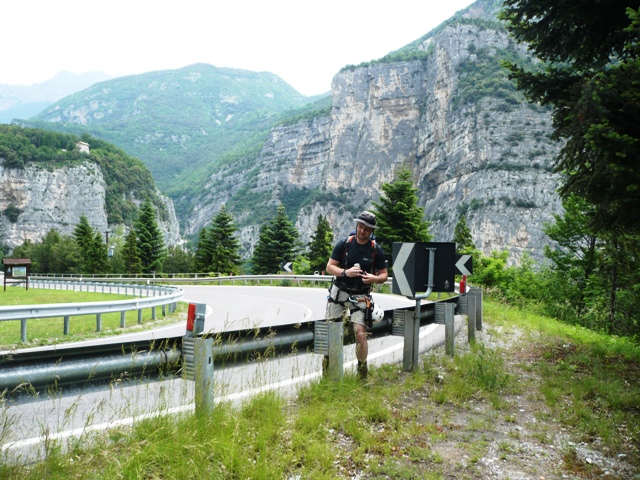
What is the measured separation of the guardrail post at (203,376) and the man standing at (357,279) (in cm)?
192

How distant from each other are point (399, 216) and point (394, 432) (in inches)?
1331

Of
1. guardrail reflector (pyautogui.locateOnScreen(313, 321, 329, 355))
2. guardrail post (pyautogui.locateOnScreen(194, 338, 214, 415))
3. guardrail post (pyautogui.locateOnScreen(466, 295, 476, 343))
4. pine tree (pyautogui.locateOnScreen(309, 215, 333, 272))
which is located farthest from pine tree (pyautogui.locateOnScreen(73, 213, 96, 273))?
guardrail post (pyautogui.locateOnScreen(194, 338, 214, 415))

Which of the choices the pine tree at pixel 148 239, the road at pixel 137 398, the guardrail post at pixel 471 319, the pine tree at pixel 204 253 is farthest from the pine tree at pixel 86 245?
the guardrail post at pixel 471 319

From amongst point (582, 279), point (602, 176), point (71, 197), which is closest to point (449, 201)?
point (71, 197)

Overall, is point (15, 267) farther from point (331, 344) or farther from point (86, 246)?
point (86, 246)

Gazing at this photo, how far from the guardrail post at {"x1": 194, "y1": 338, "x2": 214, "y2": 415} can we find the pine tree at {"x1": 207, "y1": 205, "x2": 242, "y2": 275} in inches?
2123

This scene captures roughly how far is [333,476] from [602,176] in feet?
14.0

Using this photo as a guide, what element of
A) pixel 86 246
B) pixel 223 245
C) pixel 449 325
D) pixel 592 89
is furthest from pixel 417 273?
pixel 86 246

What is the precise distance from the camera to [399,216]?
37.2 meters

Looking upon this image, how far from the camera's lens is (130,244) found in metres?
65.6

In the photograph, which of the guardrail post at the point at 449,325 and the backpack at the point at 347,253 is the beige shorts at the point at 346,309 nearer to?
the backpack at the point at 347,253

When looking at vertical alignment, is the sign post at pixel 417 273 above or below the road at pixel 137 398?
above

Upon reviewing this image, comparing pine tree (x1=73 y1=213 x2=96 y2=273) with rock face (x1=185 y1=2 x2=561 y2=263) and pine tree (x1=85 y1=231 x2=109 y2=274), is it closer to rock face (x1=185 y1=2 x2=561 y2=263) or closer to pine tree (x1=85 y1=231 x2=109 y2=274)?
pine tree (x1=85 y1=231 x2=109 y2=274)

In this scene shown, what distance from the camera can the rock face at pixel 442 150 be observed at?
4589 inches
